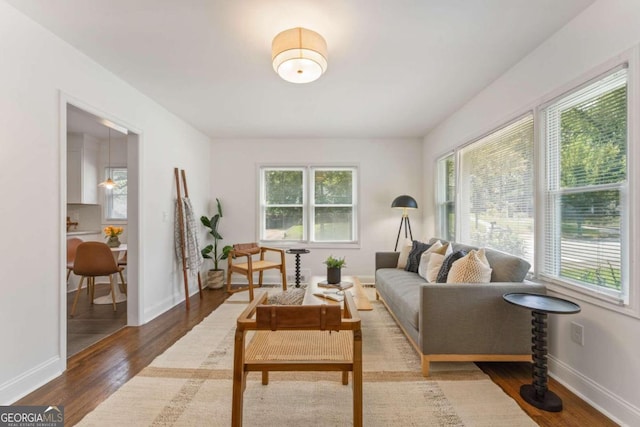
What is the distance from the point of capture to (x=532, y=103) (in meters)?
2.38

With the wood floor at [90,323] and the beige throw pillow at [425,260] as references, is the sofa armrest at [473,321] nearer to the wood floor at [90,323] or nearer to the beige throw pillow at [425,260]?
the beige throw pillow at [425,260]

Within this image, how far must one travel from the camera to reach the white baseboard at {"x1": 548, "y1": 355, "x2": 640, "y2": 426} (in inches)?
63.7

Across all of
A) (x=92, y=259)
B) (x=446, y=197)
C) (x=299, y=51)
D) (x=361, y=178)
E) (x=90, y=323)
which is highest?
(x=299, y=51)

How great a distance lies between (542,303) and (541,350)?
29cm

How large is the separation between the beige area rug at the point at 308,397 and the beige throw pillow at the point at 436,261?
31.5 inches

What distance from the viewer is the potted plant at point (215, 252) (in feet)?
15.4

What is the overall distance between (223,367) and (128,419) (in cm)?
67

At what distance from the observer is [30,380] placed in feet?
6.40

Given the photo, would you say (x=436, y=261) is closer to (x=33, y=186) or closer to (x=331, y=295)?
(x=331, y=295)

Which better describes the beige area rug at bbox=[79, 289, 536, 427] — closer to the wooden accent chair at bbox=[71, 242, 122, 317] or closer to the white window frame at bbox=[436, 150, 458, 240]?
the wooden accent chair at bbox=[71, 242, 122, 317]

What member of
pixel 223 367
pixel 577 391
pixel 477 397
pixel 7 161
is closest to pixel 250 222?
pixel 223 367

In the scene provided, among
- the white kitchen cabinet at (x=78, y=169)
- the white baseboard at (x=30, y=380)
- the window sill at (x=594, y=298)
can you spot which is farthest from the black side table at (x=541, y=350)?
the white kitchen cabinet at (x=78, y=169)

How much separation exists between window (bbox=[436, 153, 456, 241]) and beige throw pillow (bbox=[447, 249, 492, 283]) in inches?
63.4

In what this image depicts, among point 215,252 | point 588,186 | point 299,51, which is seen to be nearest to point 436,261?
point 588,186
